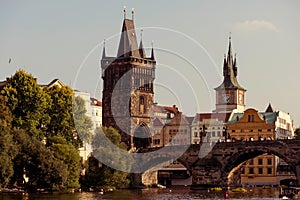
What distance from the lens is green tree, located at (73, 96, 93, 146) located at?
11750 cm

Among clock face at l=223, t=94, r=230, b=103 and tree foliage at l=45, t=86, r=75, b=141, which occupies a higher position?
clock face at l=223, t=94, r=230, b=103

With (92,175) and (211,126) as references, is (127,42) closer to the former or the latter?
(211,126)

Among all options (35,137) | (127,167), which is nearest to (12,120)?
(35,137)

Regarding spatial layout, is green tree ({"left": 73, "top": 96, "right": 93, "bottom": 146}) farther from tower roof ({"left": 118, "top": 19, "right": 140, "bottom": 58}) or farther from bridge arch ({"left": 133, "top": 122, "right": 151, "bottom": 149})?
tower roof ({"left": 118, "top": 19, "right": 140, "bottom": 58})

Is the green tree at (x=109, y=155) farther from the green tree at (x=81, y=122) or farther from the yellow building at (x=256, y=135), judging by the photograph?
the yellow building at (x=256, y=135)

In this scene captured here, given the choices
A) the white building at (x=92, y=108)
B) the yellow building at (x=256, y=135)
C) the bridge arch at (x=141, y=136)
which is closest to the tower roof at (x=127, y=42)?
the white building at (x=92, y=108)

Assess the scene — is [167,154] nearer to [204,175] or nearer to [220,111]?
[204,175]

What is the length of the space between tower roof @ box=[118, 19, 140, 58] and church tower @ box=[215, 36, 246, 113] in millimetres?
45429

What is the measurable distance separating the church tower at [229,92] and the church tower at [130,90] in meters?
43.3

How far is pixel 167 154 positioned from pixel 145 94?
15.3m

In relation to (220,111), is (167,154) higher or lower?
lower

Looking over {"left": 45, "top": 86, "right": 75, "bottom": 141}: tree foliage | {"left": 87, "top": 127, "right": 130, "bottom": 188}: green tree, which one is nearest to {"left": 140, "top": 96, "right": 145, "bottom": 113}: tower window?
{"left": 87, "top": 127, "right": 130, "bottom": 188}: green tree

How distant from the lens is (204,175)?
126625mm

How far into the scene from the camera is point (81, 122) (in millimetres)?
118062
